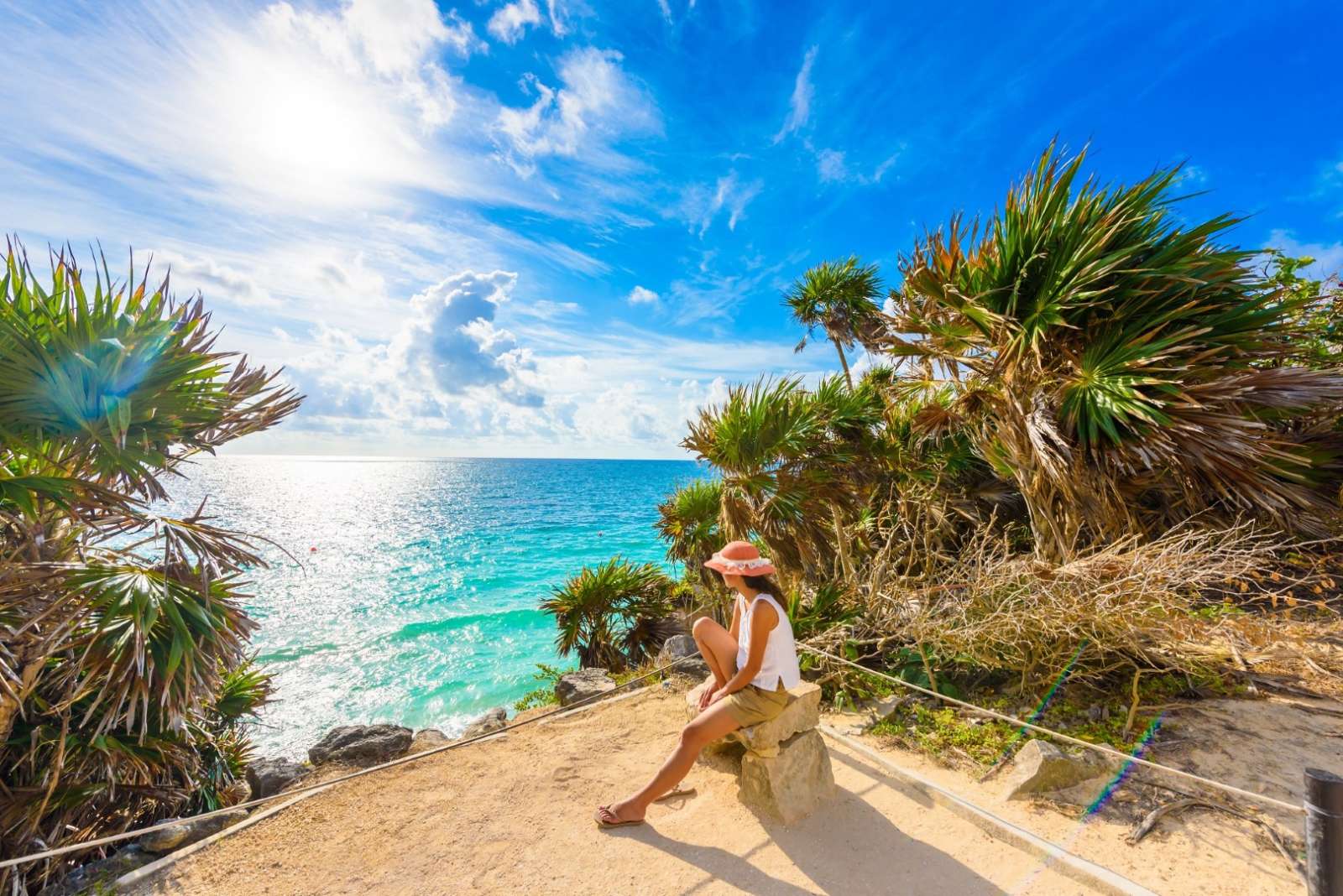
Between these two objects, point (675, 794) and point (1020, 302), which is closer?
point (675, 794)

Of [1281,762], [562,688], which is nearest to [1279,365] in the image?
[1281,762]

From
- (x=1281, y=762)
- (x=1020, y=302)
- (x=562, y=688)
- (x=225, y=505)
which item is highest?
(x=1020, y=302)

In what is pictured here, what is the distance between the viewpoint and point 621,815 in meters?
3.29

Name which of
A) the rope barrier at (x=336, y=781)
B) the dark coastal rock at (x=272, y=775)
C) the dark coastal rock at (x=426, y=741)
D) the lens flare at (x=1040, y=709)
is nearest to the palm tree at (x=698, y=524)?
the rope barrier at (x=336, y=781)

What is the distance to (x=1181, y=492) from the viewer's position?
5.05 metres

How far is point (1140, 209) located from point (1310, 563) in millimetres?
3341

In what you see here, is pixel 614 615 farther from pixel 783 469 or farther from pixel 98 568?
pixel 98 568

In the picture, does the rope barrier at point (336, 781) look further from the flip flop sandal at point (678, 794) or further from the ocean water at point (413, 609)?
the flip flop sandal at point (678, 794)

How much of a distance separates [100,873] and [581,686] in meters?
3.67

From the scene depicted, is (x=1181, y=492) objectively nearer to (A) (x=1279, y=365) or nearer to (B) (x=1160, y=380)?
(A) (x=1279, y=365)

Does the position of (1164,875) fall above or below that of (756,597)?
below

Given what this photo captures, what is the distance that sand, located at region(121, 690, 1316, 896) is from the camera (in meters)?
2.79

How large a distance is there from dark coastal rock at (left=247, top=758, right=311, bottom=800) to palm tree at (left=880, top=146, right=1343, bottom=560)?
6.77m

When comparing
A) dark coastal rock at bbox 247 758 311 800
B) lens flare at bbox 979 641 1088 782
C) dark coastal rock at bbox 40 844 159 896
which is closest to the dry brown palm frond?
lens flare at bbox 979 641 1088 782
